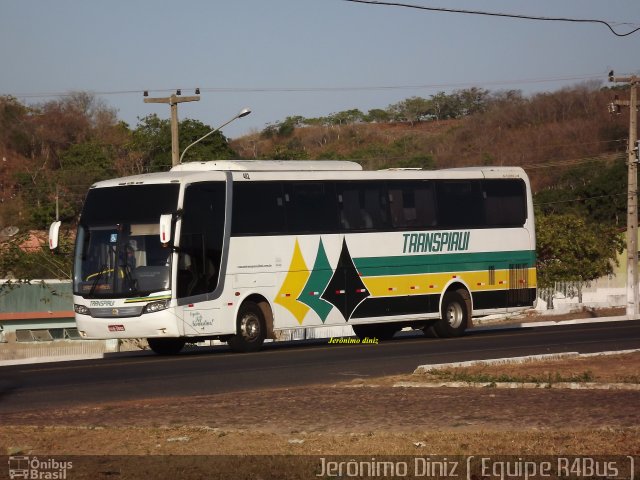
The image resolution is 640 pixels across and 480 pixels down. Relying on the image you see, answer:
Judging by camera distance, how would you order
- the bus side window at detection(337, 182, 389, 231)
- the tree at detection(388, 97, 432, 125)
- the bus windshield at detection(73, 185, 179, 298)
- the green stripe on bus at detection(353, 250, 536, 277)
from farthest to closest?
the tree at detection(388, 97, 432, 125) → the green stripe on bus at detection(353, 250, 536, 277) → the bus side window at detection(337, 182, 389, 231) → the bus windshield at detection(73, 185, 179, 298)

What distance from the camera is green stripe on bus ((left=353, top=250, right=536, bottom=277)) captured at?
87.7ft

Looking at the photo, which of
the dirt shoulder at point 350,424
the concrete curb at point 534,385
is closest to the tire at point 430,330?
the concrete curb at point 534,385

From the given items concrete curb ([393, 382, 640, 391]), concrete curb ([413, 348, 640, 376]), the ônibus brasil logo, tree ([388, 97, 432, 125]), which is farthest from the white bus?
tree ([388, 97, 432, 125])

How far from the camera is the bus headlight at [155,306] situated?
73.9 feet

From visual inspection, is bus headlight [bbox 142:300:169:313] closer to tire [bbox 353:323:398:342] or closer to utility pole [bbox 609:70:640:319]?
tire [bbox 353:323:398:342]

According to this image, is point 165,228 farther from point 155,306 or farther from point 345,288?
point 345,288

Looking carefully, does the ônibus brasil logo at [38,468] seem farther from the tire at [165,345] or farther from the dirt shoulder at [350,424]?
the tire at [165,345]

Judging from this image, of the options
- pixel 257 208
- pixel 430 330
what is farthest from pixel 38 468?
pixel 430 330

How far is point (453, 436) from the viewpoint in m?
11.1

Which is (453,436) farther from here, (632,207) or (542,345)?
(632,207)

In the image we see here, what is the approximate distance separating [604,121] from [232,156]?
2046 inches

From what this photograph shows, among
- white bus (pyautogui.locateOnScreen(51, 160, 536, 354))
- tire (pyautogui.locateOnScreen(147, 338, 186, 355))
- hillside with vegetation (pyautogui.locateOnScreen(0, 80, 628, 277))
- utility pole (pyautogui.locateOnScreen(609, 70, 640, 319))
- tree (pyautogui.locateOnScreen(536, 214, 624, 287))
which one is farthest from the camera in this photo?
hillside with vegetation (pyautogui.locateOnScreen(0, 80, 628, 277))

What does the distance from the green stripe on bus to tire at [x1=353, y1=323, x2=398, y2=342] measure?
2.05 metres

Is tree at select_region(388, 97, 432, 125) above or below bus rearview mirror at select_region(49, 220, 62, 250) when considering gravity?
above
